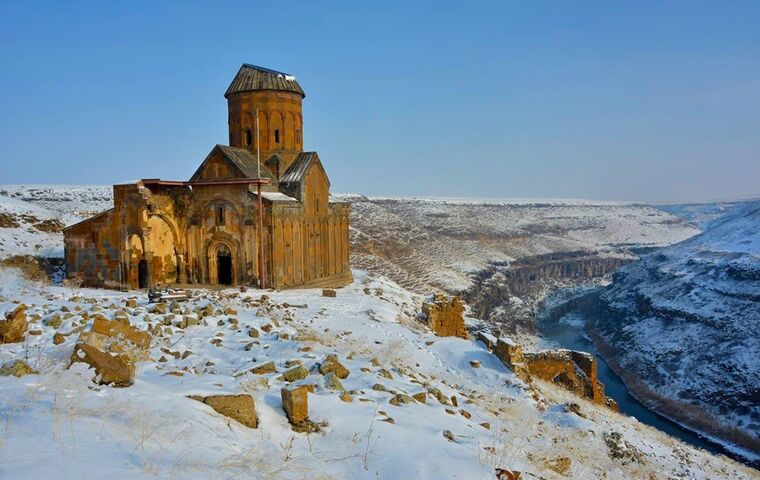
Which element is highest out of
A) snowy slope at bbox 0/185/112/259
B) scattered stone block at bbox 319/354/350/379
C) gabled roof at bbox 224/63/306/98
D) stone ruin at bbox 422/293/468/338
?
gabled roof at bbox 224/63/306/98

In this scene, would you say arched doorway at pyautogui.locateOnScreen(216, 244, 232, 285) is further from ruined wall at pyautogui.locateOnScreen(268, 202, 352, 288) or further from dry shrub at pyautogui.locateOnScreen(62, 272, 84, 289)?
dry shrub at pyautogui.locateOnScreen(62, 272, 84, 289)

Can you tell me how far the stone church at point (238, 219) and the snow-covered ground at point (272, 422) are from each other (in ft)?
21.5

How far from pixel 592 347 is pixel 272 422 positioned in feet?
165

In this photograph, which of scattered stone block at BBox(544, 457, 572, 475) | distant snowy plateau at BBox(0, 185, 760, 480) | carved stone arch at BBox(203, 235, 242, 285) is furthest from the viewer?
carved stone arch at BBox(203, 235, 242, 285)

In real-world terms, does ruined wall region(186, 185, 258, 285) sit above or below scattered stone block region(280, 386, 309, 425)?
above

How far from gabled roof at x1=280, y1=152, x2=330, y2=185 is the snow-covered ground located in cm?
1053

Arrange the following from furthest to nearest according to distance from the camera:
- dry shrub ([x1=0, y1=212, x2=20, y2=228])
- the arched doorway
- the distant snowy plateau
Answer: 1. dry shrub ([x1=0, y1=212, x2=20, y2=228])
2. the arched doorway
3. the distant snowy plateau

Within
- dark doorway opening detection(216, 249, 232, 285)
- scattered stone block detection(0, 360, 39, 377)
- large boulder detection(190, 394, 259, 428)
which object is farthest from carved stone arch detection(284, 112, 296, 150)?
large boulder detection(190, 394, 259, 428)

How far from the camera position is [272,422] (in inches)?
209

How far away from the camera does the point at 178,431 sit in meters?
4.39

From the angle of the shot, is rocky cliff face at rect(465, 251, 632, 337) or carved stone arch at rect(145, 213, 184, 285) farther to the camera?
rocky cliff face at rect(465, 251, 632, 337)

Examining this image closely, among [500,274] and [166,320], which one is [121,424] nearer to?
[166,320]

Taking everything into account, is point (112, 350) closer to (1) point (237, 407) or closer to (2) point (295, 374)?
(2) point (295, 374)

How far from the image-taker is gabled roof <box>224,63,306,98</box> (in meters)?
24.0
